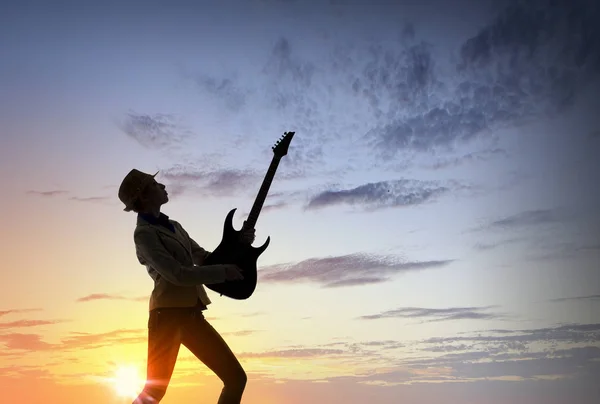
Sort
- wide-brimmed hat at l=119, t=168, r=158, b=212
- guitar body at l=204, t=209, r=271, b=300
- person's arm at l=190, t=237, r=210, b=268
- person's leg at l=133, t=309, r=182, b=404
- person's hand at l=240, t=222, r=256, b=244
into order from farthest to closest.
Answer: person's arm at l=190, t=237, r=210, b=268, person's hand at l=240, t=222, r=256, b=244, guitar body at l=204, t=209, r=271, b=300, wide-brimmed hat at l=119, t=168, r=158, b=212, person's leg at l=133, t=309, r=182, b=404

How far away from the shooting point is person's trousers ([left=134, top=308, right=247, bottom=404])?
23.3 feet

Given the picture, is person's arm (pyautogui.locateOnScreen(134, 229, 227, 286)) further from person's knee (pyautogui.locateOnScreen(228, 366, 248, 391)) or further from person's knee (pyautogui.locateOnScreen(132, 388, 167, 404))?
Answer: person's knee (pyautogui.locateOnScreen(132, 388, 167, 404))

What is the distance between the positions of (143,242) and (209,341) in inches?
49.7

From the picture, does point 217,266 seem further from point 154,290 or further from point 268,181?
point 268,181

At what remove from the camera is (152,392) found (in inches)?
275

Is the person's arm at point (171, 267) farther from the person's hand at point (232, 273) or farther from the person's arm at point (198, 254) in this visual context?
the person's arm at point (198, 254)

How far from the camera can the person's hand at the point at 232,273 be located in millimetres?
7184

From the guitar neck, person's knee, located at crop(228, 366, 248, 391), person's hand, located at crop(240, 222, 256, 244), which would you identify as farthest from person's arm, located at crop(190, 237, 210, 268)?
person's knee, located at crop(228, 366, 248, 391)

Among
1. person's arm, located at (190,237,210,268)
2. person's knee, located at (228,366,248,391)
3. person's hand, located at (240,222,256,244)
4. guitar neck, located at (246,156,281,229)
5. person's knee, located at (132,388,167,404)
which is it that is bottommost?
person's knee, located at (132,388,167,404)

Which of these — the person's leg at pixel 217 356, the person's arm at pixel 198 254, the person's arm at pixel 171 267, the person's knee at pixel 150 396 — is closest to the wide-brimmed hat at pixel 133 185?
the person's arm at pixel 171 267

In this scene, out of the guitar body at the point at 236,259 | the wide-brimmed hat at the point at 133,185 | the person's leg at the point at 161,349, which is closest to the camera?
the person's leg at the point at 161,349

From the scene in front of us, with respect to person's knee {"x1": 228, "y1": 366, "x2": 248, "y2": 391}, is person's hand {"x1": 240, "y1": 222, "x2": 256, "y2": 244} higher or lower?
higher

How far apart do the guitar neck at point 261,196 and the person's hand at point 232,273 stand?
2.51 ft

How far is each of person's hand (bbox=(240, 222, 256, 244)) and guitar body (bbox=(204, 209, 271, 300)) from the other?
45 millimetres
